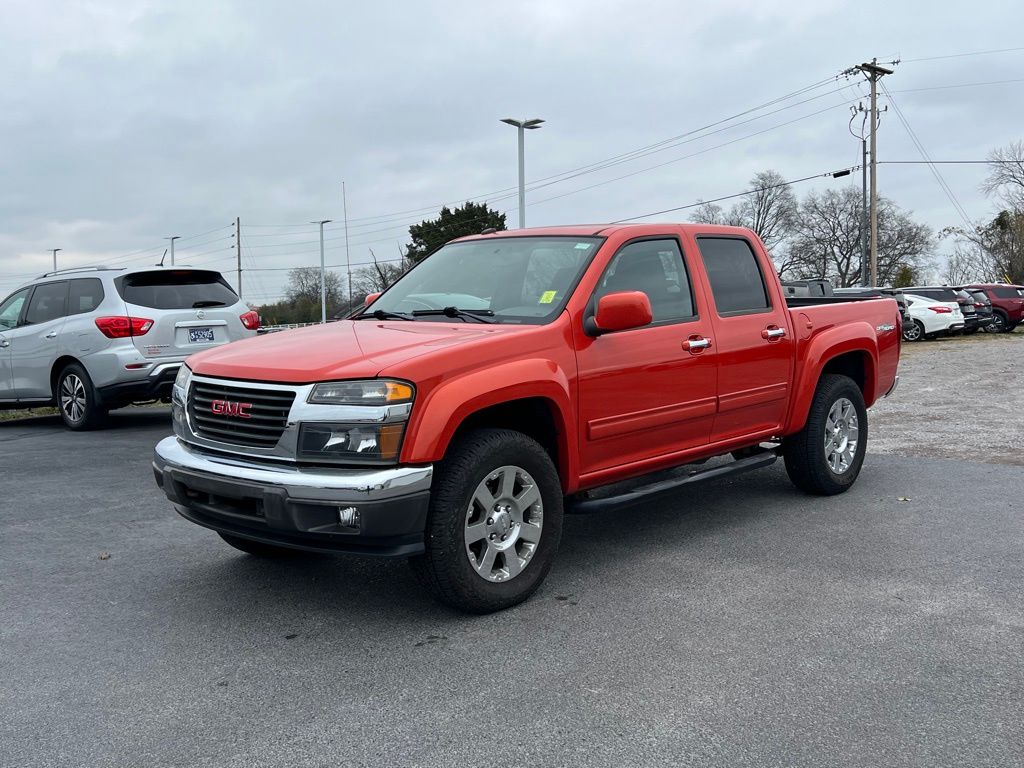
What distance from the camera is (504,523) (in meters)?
4.38

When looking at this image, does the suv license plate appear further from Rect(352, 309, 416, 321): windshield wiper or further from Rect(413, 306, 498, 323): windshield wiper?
Rect(413, 306, 498, 323): windshield wiper

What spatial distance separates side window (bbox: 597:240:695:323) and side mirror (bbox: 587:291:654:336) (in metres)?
0.36

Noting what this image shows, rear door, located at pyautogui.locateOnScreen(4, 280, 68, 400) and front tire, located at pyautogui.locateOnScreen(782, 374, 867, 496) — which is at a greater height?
rear door, located at pyautogui.locateOnScreen(4, 280, 68, 400)

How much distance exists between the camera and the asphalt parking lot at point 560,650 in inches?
122

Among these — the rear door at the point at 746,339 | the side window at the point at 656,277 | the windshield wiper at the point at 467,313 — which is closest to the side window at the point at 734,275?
the rear door at the point at 746,339

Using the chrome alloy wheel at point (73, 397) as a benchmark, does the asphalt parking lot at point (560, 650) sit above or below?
below

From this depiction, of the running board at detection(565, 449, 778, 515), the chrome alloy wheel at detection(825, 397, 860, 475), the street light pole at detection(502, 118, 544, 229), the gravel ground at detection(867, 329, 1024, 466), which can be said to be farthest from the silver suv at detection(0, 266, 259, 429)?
the street light pole at detection(502, 118, 544, 229)

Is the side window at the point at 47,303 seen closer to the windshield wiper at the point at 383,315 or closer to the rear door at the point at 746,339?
the windshield wiper at the point at 383,315

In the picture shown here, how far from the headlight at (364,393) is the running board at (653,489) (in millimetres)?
1317

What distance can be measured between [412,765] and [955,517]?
4.34m

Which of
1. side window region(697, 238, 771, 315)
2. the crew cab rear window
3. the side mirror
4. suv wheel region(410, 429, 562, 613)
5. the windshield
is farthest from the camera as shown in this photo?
the crew cab rear window

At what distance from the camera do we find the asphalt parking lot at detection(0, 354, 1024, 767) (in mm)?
3111

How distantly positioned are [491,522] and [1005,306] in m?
31.9

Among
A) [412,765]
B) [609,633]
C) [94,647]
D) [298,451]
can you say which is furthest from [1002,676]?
[94,647]
